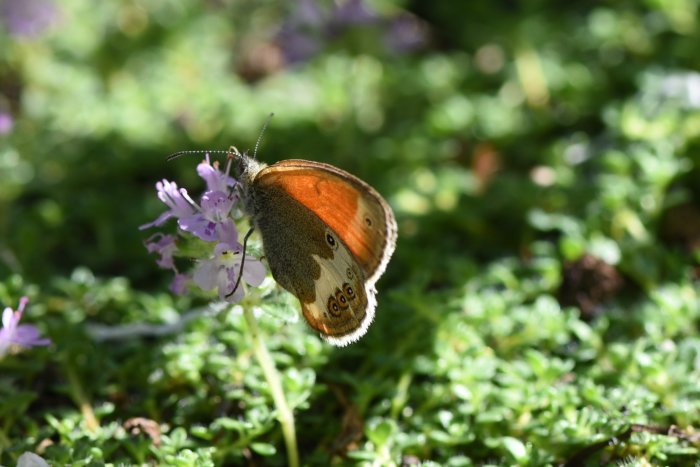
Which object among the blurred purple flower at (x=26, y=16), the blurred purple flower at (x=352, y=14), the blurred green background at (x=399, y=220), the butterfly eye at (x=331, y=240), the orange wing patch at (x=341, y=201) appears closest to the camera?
the orange wing patch at (x=341, y=201)

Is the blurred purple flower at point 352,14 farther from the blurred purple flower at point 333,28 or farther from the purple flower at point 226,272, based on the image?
the purple flower at point 226,272

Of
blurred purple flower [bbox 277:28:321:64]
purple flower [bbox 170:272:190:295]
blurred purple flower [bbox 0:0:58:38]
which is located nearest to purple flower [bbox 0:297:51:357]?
purple flower [bbox 170:272:190:295]

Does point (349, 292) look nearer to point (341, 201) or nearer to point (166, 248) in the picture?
point (341, 201)

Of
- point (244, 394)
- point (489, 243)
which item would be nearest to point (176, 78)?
point (489, 243)

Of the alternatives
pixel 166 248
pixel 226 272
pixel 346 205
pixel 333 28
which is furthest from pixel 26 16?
pixel 346 205

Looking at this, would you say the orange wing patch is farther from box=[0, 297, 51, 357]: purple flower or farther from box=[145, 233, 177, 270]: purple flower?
box=[0, 297, 51, 357]: purple flower

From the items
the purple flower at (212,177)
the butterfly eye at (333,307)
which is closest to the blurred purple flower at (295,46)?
the purple flower at (212,177)
